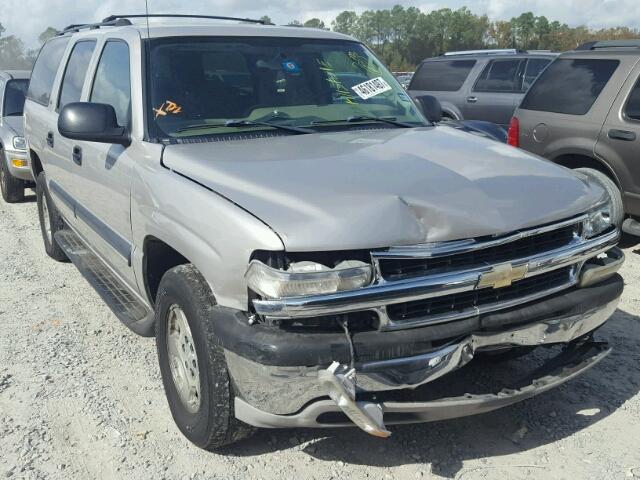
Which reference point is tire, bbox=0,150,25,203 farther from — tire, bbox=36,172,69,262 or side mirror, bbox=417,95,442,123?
side mirror, bbox=417,95,442,123

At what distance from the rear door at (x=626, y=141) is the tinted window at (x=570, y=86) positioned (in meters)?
0.28

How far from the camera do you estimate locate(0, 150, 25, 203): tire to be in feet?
29.7

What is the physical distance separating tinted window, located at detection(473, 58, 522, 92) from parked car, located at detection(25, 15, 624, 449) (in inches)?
293

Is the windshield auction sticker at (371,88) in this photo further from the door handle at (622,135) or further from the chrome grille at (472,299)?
the door handle at (622,135)

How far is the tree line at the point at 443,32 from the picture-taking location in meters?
67.9

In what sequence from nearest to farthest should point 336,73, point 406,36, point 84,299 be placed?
1. point 336,73
2. point 84,299
3. point 406,36

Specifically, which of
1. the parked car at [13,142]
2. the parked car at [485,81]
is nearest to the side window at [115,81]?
the parked car at [13,142]

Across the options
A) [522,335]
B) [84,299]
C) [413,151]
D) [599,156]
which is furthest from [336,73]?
[599,156]

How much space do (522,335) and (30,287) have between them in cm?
422

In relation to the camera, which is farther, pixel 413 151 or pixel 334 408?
pixel 413 151

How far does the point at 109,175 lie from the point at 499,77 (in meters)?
8.77

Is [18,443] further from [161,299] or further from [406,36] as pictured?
[406,36]

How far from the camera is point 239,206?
275cm

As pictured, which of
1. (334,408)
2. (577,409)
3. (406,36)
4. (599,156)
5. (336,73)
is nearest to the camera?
(334,408)
